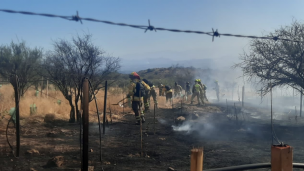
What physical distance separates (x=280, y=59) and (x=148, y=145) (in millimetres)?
6419

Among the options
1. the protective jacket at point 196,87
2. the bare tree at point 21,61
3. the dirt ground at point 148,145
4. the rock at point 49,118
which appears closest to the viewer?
the dirt ground at point 148,145

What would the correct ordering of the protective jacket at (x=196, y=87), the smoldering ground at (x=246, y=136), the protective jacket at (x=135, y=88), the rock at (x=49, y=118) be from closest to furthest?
the smoldering ground at (x=246, y=136) < the rock at (x=49, y=118) < the protective jacket at (x=135, y=88) < the protective jacket at (x=196, y=87)

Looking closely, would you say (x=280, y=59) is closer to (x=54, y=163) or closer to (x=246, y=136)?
(x=246, y=136)

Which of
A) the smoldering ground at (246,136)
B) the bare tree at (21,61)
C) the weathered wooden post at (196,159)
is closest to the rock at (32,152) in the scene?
the smoldering ground at (246,136)

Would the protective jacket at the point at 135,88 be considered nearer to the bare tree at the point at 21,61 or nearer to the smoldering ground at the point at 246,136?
the smoldering ground at the point at 246,136

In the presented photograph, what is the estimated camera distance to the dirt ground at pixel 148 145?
19.7 ft

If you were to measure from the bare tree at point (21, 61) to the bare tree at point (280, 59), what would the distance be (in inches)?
489

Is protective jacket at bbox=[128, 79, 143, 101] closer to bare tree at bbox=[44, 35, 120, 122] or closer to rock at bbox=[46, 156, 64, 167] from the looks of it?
bare tree at bbox=[44, 35, 120, 122]

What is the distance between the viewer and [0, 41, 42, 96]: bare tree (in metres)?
17.1

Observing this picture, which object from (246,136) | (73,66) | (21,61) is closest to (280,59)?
(246,136)

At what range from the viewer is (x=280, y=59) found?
34.9ft

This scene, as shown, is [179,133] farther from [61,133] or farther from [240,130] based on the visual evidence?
[61,133]

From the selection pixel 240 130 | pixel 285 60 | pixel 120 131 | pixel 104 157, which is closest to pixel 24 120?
pixel 120 131

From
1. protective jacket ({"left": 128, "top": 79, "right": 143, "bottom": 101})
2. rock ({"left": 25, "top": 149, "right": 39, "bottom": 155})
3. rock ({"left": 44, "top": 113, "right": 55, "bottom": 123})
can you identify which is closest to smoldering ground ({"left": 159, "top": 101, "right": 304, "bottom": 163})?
protective jacket ({"left": 128, "top": 79, "right": 143, "bottom": 101})
